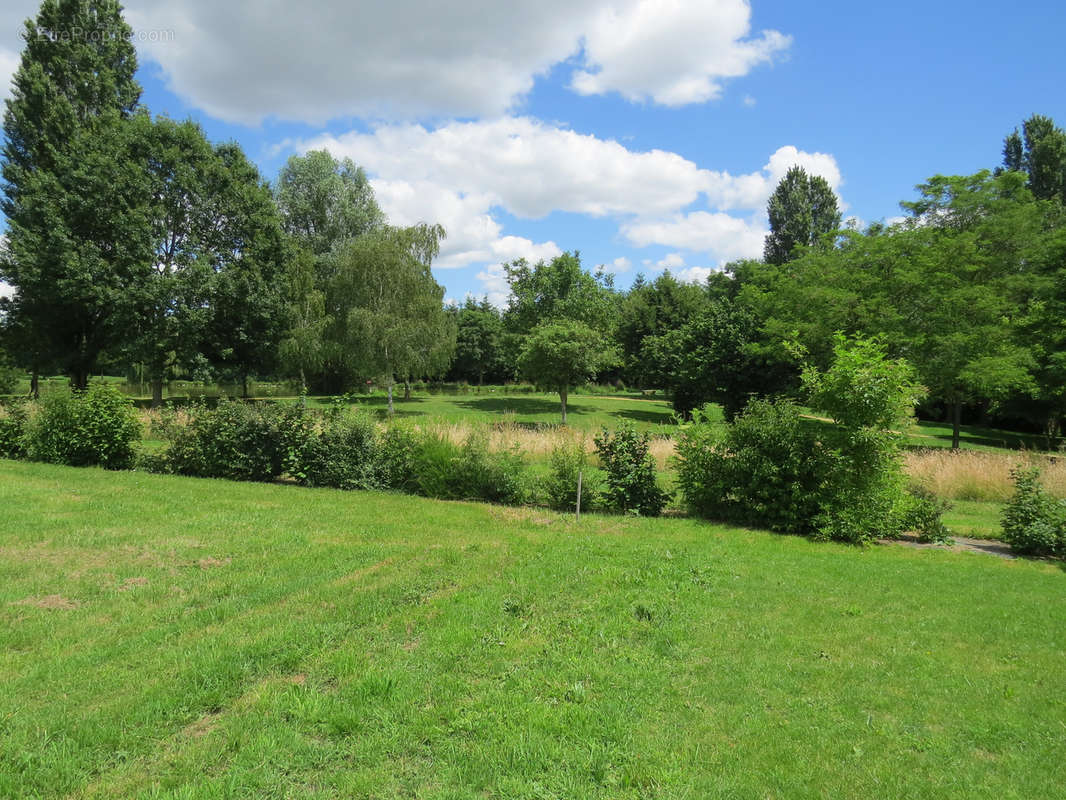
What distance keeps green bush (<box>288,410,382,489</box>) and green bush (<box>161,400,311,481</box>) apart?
27 centimetres

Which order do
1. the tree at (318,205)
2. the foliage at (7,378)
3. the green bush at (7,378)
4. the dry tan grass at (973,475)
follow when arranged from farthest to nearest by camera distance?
1. the tree at (318,205)
2. the green bush at (7,378)
3. the foliage at (7,378)
4. the dry tan grass at (973,475)

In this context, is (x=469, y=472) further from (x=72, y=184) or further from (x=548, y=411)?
(x=548, y=411)

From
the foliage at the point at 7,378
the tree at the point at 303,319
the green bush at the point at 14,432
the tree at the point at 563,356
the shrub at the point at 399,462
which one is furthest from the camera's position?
the foliage at the point at 7,378

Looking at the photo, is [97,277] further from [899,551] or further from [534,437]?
[899,551]

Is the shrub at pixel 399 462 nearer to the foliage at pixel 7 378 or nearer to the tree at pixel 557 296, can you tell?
the tree at pixel 557 296

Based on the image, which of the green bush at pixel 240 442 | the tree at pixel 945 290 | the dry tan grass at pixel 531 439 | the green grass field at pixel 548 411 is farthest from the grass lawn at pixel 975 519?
the green grass field at pixel 548 411

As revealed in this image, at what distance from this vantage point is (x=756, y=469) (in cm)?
936

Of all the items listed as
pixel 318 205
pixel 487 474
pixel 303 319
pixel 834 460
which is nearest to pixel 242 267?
pixel 303 319

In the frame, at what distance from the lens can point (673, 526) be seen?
29.9 feet

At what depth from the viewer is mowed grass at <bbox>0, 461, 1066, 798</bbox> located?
2992 mm

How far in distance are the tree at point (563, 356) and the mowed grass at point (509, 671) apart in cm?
2209

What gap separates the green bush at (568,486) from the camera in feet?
34.0

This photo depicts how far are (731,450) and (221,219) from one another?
26639 millimetres

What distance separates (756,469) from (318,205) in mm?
38203
